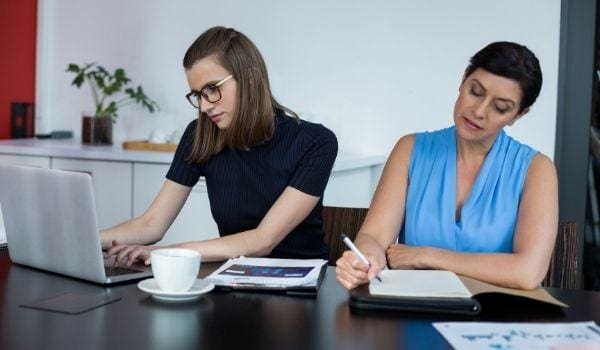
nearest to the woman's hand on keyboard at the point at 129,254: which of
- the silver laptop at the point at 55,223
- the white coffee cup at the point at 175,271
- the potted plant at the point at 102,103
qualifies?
the silver laptop at the point at 55,223

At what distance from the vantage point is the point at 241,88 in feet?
7.46

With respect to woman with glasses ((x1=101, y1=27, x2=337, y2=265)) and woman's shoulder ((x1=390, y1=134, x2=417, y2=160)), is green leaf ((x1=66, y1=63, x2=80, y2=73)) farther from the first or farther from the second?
woman's shoulder ((x1=390, y1=134, x2=417, y2=160))

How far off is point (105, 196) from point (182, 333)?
7.62 feet

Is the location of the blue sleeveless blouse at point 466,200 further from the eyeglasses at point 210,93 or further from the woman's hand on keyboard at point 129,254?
the woman's hand on keyboard at point 129,254

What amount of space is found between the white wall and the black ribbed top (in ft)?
4.73

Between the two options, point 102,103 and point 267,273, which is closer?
point 267,273

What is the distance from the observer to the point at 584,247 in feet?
12.4

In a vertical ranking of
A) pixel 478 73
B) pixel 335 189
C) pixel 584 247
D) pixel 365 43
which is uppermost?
pixel 365 43

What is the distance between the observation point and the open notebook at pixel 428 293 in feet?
4.99

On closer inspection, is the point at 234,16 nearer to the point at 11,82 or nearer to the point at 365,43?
the point at 365,43

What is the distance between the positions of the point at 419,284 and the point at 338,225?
0.76 m

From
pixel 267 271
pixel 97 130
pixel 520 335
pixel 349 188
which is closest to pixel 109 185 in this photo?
pixel 97 130

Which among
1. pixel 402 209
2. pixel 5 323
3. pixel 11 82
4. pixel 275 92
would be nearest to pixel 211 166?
pixel 402 209

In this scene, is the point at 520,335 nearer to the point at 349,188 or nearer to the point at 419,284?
the point at 419,284
